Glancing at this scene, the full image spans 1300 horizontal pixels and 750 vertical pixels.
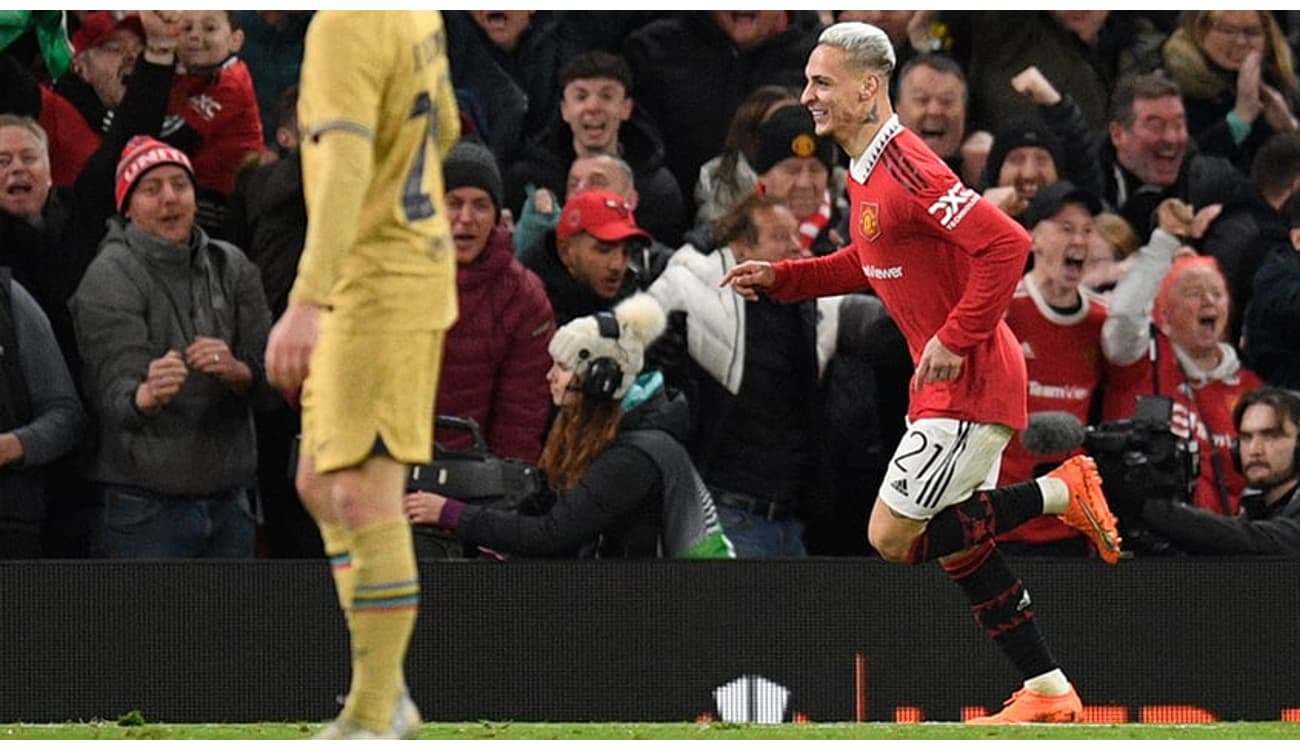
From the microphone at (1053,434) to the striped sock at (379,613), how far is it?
13.6 ft

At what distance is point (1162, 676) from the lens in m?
10.4

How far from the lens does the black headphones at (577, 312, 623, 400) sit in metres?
10.1

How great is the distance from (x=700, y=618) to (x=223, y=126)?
292 cm

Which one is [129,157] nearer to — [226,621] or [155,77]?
[155,77]

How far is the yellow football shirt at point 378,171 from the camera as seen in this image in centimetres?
646

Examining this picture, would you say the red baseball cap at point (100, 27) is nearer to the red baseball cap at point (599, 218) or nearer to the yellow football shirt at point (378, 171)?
the red baseball cap at point (599, 218)

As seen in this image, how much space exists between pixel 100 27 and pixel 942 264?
168 inches

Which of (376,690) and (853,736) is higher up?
(376,690)

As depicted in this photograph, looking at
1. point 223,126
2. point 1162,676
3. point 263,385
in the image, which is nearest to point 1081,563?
point 1162,676

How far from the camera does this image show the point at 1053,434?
34.0 ft

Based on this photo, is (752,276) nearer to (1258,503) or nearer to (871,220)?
(871,220)

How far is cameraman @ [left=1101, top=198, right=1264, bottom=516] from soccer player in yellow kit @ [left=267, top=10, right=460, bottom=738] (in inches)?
182

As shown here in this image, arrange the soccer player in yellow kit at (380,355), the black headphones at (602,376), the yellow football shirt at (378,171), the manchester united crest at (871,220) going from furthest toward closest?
the black headphones at (602,376) → the manchester united crest at (871,220) → the soccer player in yellow kit at (380,355) → the yellow football shirt at (378,171)

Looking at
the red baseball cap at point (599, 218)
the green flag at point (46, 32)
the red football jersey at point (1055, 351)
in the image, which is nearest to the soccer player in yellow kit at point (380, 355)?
the red baseball cap at point (599, 218)
